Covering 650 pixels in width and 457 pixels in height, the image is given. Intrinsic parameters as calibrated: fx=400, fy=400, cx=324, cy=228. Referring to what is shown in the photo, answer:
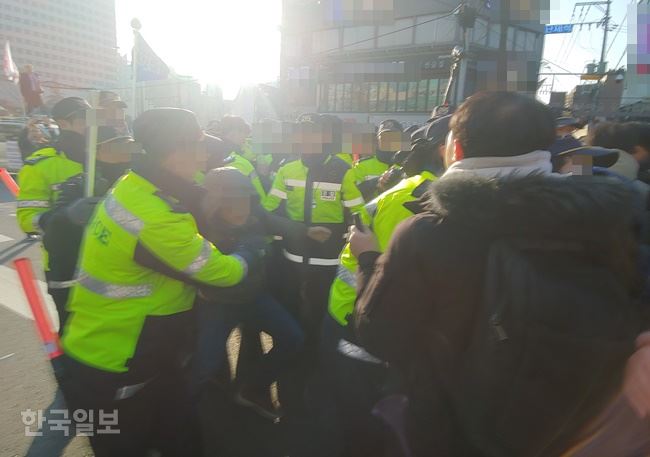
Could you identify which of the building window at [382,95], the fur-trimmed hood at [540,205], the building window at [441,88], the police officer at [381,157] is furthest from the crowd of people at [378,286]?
the building window at [382,95]

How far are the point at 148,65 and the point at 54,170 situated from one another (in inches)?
128

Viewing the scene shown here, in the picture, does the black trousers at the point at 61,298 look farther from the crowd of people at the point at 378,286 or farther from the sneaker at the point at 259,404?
the sneaker at the point at 259,404

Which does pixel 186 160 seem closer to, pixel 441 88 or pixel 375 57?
pixel 441 88

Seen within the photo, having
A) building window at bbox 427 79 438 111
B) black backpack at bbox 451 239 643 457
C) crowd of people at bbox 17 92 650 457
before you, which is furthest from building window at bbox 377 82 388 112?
black backpack at bbox 451 239 643 457

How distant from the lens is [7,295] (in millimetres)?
4594

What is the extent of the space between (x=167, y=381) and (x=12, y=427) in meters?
1.61

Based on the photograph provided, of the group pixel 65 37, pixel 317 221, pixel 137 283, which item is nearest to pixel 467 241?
pixel 137 283

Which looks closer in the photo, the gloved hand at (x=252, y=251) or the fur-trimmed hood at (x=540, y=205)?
the fur-trimmed hood at (x=540, y=205)

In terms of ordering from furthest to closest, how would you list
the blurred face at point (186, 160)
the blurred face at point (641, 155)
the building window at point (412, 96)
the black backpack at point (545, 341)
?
the building window at point (412, 96) < the blurred face at point (641, 155) < the blurred face at point (186, 160) < the black backpack at point (545, 341)

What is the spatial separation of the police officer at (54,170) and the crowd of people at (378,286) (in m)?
0.01

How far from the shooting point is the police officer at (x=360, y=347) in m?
1.83

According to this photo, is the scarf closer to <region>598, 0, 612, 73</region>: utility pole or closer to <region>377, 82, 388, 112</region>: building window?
<region>377, 82, 388, 112</region>: building window

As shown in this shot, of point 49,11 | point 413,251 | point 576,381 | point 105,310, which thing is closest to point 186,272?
point 105,310

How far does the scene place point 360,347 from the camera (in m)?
1.99
